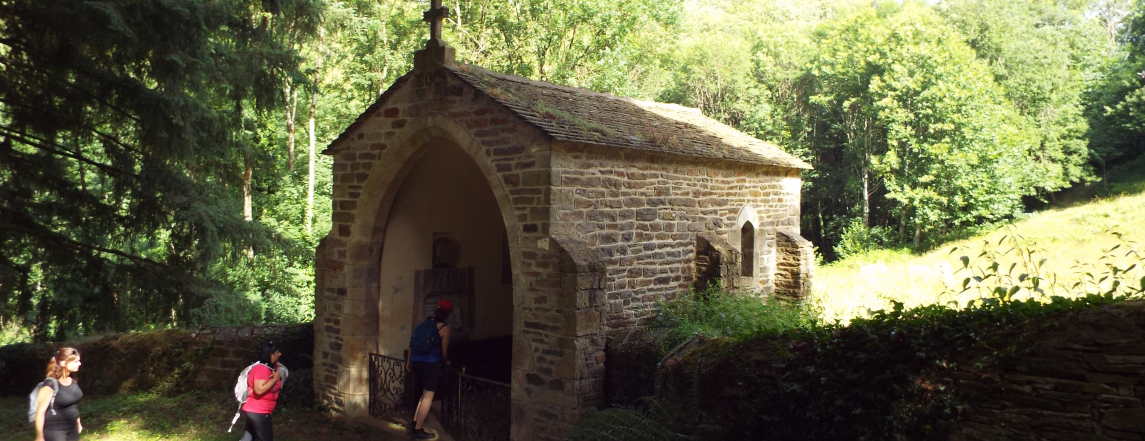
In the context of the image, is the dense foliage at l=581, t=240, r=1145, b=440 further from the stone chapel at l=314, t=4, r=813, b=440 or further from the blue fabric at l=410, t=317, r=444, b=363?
the blue fabric at l=410, t=317, r=444, b=363

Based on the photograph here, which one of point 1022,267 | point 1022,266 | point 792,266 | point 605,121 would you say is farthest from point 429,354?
point 1022,267

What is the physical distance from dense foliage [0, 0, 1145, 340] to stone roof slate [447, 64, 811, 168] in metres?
3.77

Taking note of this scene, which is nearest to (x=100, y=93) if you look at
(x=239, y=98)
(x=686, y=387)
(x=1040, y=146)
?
(x=239, y=98)

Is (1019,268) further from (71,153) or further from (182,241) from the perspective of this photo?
(71,153)

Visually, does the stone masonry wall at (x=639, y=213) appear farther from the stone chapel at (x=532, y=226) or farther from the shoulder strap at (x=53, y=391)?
the shoulder strap at (x=53, y=391)

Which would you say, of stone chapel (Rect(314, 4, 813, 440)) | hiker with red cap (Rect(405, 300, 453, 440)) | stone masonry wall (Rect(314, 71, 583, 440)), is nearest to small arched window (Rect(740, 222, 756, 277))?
stone chapel (Rect(314, 4, 813, 440))

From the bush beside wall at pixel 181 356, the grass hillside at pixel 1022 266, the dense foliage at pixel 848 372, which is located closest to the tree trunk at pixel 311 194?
the bush beside wall at pixel 181 356

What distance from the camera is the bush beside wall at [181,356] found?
36.7 ft

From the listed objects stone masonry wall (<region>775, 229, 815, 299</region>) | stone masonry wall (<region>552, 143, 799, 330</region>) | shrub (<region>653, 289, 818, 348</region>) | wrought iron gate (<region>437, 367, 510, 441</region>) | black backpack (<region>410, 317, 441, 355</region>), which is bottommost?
wrought iron gate (<region>437, 367, 510, 441</region>)

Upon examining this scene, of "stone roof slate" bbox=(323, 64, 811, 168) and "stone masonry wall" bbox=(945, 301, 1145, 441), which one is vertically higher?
"stone roof slate" bbox=(323, 64, 811, 168)

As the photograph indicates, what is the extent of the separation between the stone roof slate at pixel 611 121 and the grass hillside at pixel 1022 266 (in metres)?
2.62

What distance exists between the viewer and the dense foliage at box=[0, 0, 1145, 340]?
9.58 meters

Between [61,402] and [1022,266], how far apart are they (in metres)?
11.8

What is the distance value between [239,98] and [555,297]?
622cm
